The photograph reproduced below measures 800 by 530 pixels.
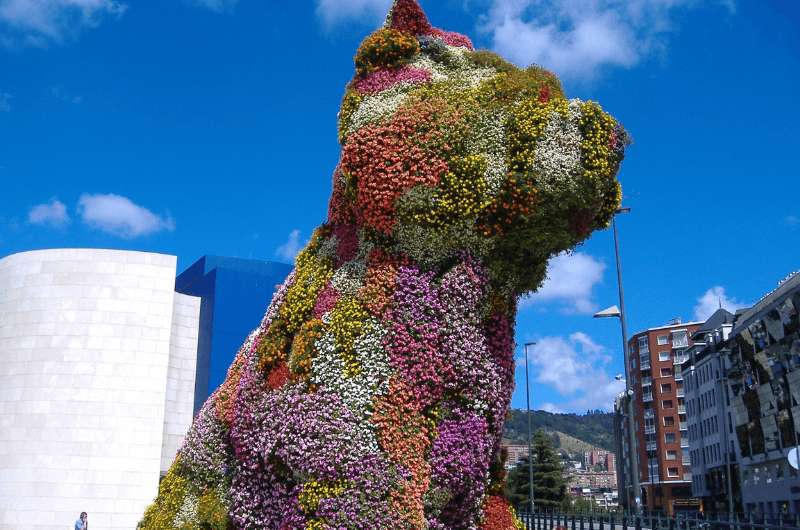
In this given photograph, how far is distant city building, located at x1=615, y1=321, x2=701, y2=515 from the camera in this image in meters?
94.4

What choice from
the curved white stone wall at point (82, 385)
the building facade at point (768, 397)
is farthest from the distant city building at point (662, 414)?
the curved white stone wall at point (82, 385)

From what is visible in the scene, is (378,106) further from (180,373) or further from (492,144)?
(180,373)

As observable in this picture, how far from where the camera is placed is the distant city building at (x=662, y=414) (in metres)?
94.4

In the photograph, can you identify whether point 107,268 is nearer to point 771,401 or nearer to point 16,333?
point 16,333

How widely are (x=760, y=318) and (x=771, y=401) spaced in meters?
6.41

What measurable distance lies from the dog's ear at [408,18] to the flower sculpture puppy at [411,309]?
57 centimetres

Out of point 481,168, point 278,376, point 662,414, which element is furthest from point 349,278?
point 662,414

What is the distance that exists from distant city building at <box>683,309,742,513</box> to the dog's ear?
64444mm

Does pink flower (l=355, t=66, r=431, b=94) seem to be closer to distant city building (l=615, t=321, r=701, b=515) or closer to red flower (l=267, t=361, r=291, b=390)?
red flower (l=267, t=361, r=291, b=390)

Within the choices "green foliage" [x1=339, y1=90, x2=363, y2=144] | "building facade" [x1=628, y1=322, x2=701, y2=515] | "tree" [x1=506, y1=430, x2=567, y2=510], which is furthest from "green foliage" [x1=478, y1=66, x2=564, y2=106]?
"building facade" [x1=628, y1=322, x2=701, y2=515]

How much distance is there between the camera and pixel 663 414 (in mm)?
96188

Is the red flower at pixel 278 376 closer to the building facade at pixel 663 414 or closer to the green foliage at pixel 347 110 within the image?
the green foliage at pixel 347 110

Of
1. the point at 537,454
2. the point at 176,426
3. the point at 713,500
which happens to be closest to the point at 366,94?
the point at 176,426

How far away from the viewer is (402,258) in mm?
8312
